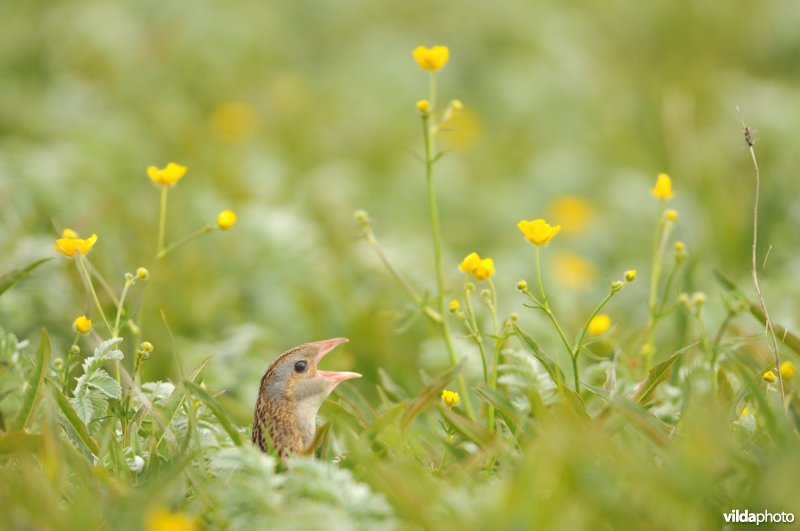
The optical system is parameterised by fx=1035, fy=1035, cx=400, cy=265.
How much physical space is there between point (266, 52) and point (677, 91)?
3.29 metres

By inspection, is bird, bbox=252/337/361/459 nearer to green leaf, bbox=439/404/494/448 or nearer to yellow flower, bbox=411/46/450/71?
green leaf, bbox=439/404/494/448

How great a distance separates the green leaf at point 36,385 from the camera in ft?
7.75

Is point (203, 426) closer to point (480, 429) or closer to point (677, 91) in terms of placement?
point (480, 429)

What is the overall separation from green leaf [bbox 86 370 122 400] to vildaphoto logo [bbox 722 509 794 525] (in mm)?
1341

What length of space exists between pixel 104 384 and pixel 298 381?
1.45ft

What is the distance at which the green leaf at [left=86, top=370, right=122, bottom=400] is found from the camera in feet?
7.73

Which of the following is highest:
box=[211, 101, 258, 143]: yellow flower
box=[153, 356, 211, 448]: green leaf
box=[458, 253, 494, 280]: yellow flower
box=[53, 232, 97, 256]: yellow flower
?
box=[53, 232, 97, 256]: yellow flower

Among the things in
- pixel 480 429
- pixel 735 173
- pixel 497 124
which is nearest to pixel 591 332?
pixel 480 429

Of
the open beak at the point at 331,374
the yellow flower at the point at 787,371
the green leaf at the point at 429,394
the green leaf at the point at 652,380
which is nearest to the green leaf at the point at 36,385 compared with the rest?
the open beak at the point at 331,374

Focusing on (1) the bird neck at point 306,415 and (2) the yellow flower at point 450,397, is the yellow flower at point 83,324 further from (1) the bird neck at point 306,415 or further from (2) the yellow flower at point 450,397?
(2) the yellow flower at point 450,397

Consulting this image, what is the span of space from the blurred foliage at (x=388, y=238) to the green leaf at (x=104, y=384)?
0.03 feet

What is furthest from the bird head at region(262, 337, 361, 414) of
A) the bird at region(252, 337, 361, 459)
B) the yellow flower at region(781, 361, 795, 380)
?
the yellow flower at region(781, 361, 795, 380)

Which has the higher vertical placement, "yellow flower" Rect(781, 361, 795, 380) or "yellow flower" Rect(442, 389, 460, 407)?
"yellow flower" Rect(442, 389, 460, 407)

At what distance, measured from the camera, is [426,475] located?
6.98 feet
